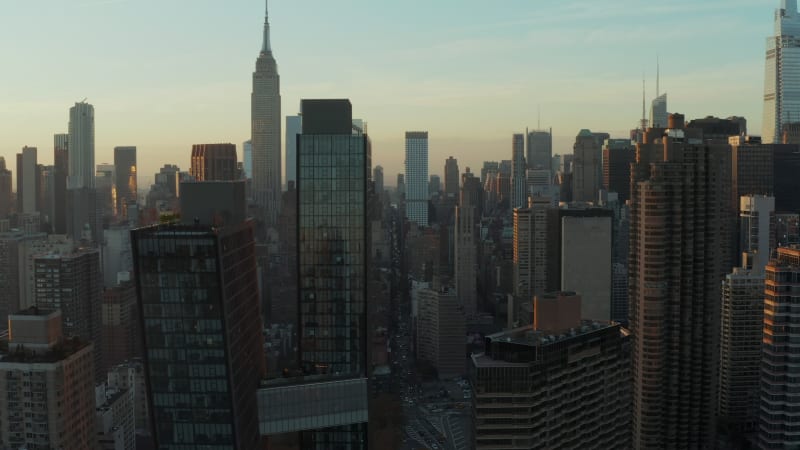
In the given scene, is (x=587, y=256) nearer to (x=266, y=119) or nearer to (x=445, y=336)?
(x=445, y=336)

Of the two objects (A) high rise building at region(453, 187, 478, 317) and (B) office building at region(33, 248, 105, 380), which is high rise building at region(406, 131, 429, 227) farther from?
(B) office building at region(33, 248, 105, 380)

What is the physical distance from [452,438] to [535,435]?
2923cm

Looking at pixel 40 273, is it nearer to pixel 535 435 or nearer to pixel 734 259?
pixel 535 435

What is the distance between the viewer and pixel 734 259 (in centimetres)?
8406

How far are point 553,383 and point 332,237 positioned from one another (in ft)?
33.0

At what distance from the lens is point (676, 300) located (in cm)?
5019

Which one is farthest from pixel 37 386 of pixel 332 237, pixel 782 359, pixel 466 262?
pixel 466 262

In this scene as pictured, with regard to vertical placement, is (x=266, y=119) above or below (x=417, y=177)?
above

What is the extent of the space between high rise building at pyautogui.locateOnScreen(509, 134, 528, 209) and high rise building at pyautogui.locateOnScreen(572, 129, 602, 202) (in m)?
10.4

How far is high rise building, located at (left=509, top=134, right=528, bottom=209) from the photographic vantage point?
14500 centimetres

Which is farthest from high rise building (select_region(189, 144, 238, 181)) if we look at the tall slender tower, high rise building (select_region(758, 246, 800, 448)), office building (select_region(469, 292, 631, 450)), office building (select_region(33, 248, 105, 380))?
the tall slender tower

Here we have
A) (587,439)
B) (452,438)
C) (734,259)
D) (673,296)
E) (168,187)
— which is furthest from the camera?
(168,187)

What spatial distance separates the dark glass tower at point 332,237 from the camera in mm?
35438

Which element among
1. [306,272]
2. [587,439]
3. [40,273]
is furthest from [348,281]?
[40,273]
